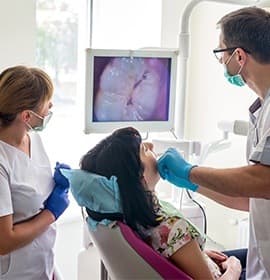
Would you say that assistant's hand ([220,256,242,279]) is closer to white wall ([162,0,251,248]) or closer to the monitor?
the monitor

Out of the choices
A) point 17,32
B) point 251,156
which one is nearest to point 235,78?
point 251,156

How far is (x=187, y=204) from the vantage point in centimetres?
242

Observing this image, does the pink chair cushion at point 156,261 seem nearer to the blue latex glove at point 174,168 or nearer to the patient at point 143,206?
the patient at point 143,206

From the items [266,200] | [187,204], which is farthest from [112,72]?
[266,200]

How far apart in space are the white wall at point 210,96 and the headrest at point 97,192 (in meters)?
1.61

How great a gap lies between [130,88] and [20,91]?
688mm

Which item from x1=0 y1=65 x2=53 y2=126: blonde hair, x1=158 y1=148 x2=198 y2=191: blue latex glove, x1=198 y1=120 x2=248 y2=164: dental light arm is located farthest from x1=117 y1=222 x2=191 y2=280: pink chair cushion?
x1=198 y1=120 x2=248 y2=164: dental light arm

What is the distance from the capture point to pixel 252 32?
61.7 inches

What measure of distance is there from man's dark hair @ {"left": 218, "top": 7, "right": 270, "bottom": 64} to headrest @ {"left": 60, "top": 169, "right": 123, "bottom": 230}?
0.59 m

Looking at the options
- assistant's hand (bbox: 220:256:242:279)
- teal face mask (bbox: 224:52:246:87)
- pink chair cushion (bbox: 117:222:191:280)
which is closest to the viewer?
pink chair cushion (bbox: 117:222:191:280)

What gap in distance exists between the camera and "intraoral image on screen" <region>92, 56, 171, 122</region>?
7.09 ft

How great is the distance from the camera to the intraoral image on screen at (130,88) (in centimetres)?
216

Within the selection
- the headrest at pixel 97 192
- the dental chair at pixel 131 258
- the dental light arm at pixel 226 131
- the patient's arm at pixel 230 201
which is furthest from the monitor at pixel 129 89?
the dental chair at pixel 131 258

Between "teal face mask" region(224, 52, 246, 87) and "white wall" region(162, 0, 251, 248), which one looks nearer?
"teal face mask" region(224, 52, 246, 87)
